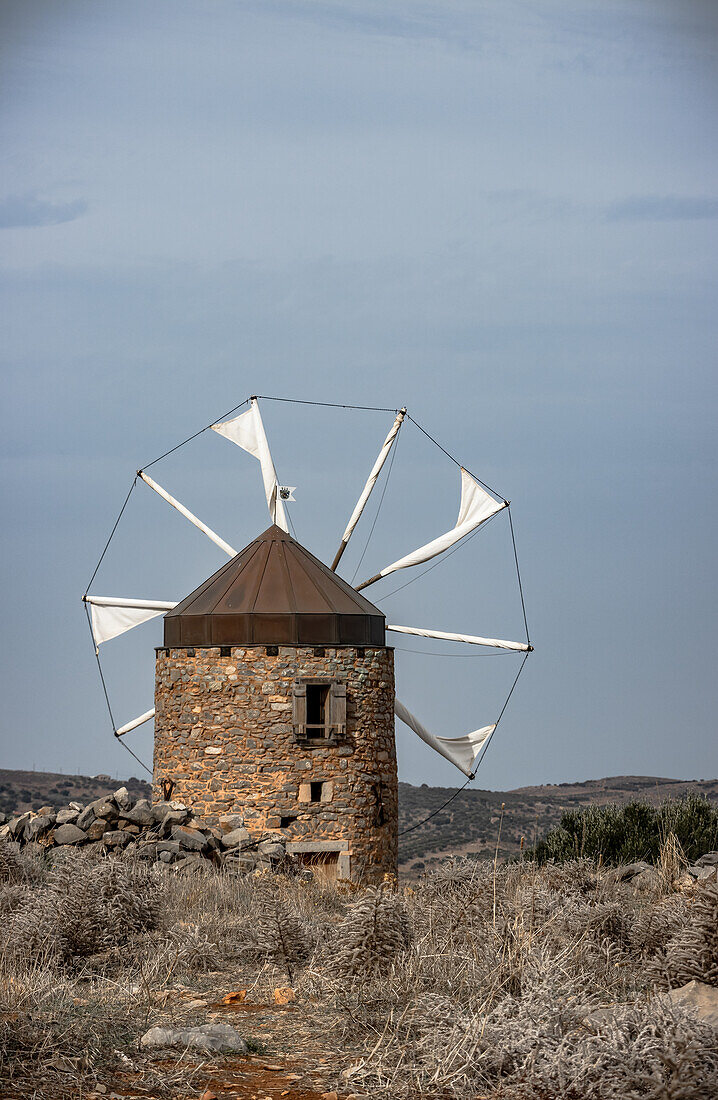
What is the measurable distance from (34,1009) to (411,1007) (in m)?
1.93

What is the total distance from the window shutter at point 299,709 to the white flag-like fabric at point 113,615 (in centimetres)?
538

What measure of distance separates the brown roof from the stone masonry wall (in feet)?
0.84

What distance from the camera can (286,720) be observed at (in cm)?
1520

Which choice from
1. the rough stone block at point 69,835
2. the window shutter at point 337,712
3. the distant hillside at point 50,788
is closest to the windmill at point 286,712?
the window shutter at point 337,712

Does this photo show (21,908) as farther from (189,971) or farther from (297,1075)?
(297,1075)

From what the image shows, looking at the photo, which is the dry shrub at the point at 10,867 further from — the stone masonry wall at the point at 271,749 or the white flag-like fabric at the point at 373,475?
the white flag-like fabric at the point at 373,475

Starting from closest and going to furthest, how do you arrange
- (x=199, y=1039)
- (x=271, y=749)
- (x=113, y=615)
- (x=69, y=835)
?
(x=199, y=1039), (x=69, y=835), (x=271, y=749), (x=113, y=615)

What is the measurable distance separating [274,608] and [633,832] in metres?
5.86

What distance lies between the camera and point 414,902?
27.9 feet

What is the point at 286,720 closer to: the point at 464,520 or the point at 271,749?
the point at 271,749

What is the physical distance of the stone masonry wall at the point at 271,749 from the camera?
1510 cm

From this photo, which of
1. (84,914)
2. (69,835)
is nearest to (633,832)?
(69,835)

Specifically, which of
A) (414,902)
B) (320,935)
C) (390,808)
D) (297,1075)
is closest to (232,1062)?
(297,1075)

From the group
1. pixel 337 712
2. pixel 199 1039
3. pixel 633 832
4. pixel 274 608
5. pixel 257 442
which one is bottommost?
pixel 199 1039
